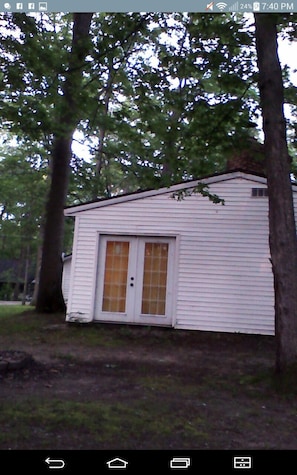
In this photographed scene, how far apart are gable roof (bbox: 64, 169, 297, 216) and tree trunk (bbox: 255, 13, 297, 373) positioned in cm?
441

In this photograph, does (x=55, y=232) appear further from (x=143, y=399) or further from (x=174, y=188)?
(x=143, y=399)

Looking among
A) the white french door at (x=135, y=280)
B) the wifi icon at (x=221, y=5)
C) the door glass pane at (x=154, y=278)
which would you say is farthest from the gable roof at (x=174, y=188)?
the wifi icon at (x=221, y=5)

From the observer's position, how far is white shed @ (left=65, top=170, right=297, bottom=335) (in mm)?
10531

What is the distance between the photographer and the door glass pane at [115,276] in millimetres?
11156

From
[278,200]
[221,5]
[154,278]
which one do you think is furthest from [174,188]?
[221,5]

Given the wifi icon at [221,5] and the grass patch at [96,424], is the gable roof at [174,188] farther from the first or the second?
the wifi icon at [221,5]

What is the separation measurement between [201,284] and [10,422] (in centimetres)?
727

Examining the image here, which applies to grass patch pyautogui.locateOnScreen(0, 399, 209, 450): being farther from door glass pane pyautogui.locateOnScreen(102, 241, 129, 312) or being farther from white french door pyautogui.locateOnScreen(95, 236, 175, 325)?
door glass pane pyautogui.locateOnScreen(102, 241, 129, 312)

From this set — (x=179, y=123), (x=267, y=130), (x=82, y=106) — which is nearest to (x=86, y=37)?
(x=82, y=106)
